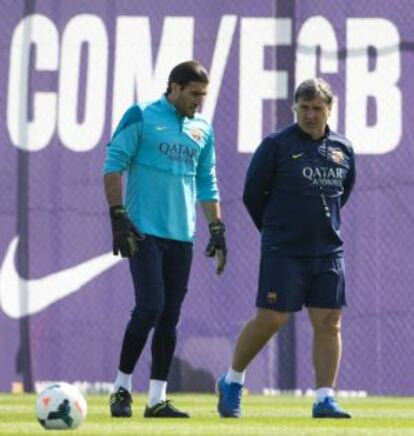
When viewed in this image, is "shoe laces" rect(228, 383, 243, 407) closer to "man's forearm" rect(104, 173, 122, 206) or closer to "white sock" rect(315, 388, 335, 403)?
"white sock" rect(315, 388, 335, 403)

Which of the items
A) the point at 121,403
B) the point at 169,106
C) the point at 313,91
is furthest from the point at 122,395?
the point at 313,91

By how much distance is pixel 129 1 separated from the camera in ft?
42.7

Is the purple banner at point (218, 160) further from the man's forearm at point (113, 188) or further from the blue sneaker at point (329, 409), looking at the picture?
the man's forearm at point (113, 188)

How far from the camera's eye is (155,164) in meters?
8.59

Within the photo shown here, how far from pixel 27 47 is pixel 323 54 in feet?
7.45

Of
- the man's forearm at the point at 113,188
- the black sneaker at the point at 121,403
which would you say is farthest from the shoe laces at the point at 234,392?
the man's forearm at the point at 113,188

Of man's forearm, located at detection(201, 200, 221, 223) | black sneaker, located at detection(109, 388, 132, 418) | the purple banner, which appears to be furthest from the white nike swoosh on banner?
black sneaker, located at detection(109, 388, 132, 418)

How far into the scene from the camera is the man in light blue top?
8453 mm

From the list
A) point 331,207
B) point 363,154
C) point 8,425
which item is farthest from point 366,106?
point 8,425

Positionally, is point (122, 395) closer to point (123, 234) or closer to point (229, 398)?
point (229, 398)

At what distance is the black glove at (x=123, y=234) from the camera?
8328 millimetres

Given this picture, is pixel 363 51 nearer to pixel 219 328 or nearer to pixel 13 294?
pixel 219 328

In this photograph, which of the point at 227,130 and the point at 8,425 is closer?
the point at 8,425

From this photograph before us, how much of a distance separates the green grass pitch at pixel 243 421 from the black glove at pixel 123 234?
845 millimetres
